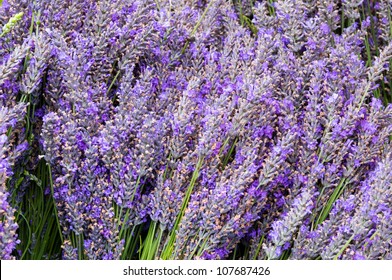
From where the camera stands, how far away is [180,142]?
5.79ft

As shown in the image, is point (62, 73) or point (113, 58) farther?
point (113, 58)

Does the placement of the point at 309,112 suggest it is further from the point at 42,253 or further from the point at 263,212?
the point at 42,253

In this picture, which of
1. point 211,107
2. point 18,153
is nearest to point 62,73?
point 18,153

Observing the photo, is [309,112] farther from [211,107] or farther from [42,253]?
[42,253]

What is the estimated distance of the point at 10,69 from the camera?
5.62 ft

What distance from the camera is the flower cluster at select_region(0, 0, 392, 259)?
172cm

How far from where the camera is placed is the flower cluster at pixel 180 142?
5.64 ft

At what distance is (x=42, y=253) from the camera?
6.20 ft

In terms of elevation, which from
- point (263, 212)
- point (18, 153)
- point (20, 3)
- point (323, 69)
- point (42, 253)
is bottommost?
point (42, 253)
